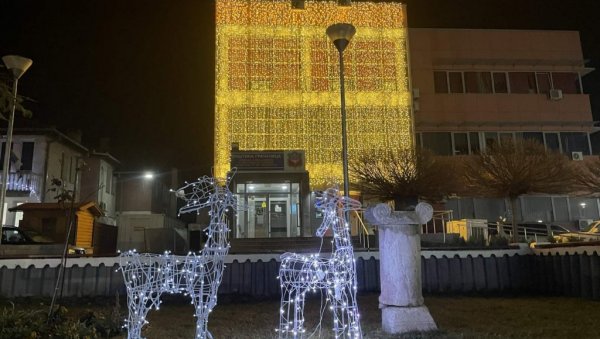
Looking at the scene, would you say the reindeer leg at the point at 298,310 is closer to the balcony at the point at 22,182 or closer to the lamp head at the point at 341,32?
the lamp head at the point at 341,32

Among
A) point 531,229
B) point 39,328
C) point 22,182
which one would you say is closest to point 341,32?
point 39,328

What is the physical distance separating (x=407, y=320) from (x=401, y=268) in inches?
→ 32.0

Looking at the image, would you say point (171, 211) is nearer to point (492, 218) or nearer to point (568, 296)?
point (492, 218)

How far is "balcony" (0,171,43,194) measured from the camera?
84.6 feet

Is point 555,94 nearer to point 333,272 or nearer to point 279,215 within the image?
point 279,215

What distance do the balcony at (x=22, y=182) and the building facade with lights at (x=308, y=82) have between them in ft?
34.5

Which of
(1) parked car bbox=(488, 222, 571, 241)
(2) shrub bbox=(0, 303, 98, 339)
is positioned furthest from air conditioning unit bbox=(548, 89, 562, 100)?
(2) shrub bbox=(0, 303, 98, 339)

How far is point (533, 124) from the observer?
105ft

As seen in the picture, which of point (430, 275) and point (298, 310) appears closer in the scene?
point (298, 310)

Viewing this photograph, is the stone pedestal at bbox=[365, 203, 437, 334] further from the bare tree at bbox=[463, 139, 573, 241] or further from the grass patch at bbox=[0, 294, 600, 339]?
the bare tree at bbox=[463, 139, 573, 241]

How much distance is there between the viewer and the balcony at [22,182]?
25.8 meters

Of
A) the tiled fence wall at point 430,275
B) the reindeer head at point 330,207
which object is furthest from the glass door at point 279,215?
the reindeer head at point 330,207

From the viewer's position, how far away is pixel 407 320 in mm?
7219

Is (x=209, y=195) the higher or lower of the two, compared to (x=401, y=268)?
higher
